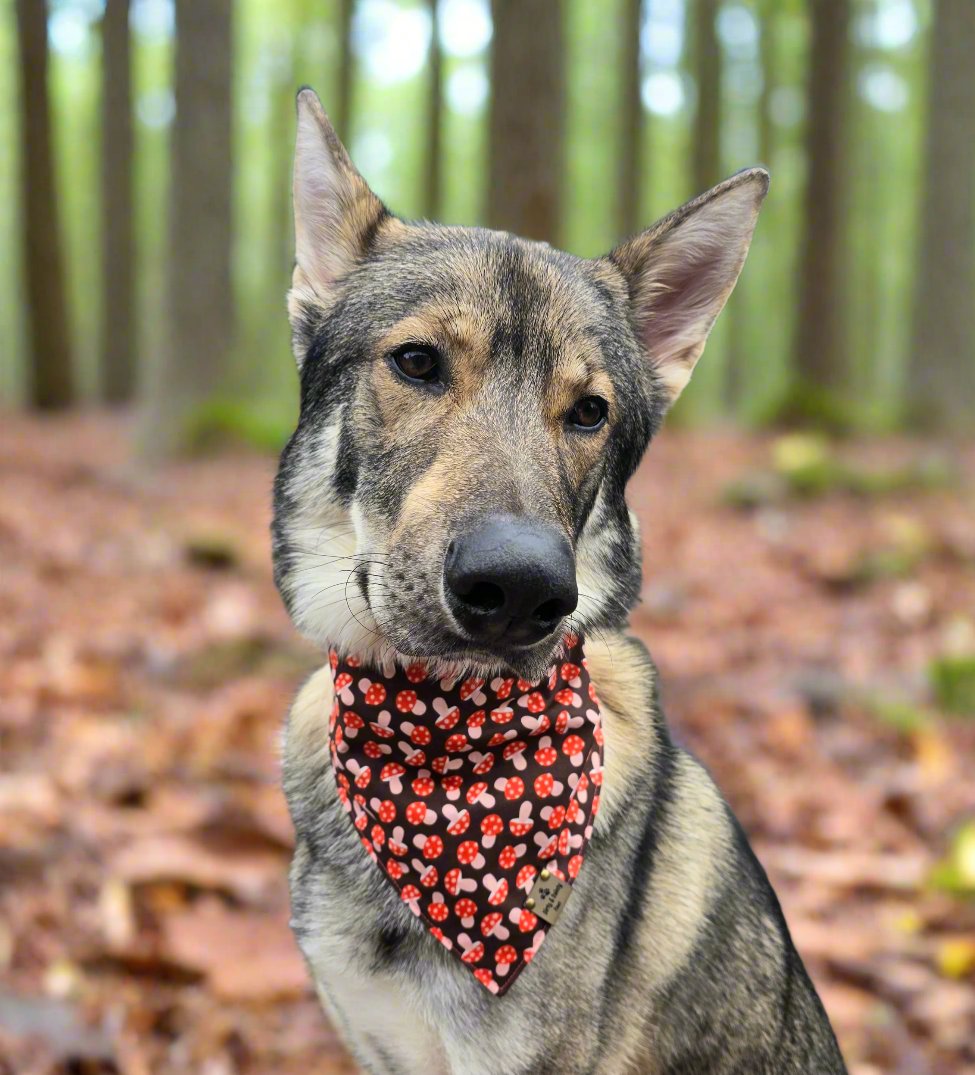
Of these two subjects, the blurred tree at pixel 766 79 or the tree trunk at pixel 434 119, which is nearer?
the tree trunk at pixel 434 119

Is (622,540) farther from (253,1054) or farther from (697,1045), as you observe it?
(253,1054)

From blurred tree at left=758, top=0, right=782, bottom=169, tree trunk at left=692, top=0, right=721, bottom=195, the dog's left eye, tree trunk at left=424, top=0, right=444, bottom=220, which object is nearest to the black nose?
the dog's left eye

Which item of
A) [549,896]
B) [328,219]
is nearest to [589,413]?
[328,219]

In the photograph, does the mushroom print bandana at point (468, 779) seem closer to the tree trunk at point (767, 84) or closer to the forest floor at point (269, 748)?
the forest floor at point (269, 748)

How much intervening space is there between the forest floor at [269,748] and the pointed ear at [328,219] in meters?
1.71

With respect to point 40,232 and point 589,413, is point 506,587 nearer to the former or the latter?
point 589,413

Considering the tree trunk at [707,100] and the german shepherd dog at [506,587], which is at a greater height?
the tree trunk at [707,100]

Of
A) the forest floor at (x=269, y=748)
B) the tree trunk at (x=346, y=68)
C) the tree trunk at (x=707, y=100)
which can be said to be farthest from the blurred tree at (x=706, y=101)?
the forest floor at (x=269, y=748)

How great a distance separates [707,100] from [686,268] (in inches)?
692

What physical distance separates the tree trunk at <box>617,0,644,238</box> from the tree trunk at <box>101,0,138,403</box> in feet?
27.3

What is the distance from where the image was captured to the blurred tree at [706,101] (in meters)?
18.9

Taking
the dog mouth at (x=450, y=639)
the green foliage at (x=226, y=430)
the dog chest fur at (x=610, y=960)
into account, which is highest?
the dog mouth at (x=450, y=639)

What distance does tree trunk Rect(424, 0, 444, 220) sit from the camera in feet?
62.8

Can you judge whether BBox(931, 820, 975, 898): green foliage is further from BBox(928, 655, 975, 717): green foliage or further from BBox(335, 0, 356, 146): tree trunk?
BBox(335, 0, 356, 146): tree trunk
